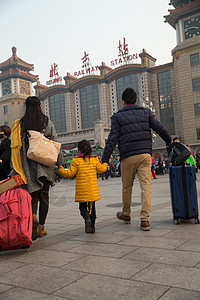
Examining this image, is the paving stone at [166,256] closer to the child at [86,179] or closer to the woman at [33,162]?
the child at [86,179]

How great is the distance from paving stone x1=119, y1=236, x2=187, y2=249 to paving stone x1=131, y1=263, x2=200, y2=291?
683 mm

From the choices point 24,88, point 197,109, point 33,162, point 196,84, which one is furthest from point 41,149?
point 24,88

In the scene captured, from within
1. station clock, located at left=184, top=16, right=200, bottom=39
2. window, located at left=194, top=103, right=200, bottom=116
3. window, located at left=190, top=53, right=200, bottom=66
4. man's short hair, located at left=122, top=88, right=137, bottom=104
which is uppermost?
station clock, located at left=184, top=16, right=200, bottom=39

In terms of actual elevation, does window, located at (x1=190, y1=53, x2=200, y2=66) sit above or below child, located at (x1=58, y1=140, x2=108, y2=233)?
above

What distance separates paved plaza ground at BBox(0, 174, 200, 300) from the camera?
2100mm

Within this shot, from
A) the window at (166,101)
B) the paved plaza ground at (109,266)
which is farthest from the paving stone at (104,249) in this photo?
the window at (166,101)

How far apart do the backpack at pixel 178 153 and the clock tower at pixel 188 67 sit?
43.8 m

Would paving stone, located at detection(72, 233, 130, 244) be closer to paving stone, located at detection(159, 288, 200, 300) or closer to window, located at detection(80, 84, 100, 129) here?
paving stone, located at detection(159, 288, 200, 300)

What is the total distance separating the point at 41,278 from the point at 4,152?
243cm

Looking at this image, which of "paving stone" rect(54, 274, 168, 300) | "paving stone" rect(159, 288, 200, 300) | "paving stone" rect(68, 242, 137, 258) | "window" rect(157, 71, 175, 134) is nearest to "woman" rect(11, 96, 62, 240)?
"paving stone" rect(68, 242, 137, 258)

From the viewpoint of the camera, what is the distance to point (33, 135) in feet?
12.4

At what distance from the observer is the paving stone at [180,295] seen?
1.92 meters

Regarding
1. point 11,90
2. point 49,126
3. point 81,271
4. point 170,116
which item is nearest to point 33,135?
point 49,126

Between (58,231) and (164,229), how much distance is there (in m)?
1.57
